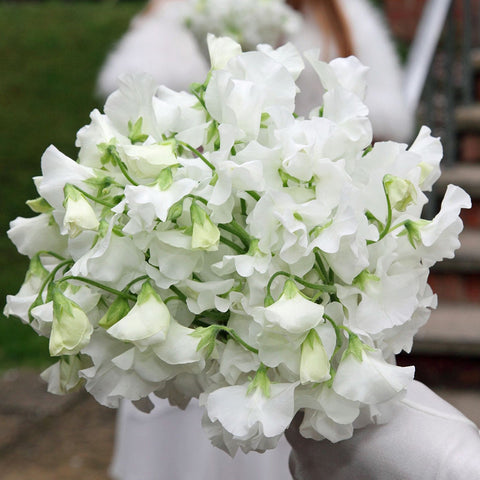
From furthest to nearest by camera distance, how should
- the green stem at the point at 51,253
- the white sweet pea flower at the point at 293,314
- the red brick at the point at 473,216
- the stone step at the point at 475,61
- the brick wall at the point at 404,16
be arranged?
the brick wall at the point at 404,16 < the stone step at the point at 475,61 < the red brick at the point at 473,216 < the green stem at the point at 51,253 < the white sweet pea flower at the point at 293,314

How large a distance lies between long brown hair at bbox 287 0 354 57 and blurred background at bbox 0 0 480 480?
0.71 meters

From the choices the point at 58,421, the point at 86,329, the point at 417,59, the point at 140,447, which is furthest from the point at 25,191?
the point at 86,329

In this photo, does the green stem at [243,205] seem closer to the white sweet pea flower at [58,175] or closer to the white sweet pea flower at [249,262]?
the white sweet pea flower at [249,262]

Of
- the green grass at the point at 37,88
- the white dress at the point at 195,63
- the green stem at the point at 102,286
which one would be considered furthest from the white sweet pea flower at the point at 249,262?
the green grass at the point at 37,88

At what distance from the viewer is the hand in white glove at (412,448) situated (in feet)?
3.62

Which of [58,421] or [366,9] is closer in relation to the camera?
[366,9]

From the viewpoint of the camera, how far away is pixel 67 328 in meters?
1.07

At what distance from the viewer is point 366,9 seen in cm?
361

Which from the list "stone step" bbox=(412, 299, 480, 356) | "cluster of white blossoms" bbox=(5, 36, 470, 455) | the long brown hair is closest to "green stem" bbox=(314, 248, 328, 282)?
"cluster of white blossoms" bbox=(5, 36, 470, 455)

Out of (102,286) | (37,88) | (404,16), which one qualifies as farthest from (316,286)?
(37,88)

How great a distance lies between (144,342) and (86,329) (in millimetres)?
71

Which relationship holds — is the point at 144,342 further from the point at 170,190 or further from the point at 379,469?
the point at 379,469

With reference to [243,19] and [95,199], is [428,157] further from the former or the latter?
[243,19]

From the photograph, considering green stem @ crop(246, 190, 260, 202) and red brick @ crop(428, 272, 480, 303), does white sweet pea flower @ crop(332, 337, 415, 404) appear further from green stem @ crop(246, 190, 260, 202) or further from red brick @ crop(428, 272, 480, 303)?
red brick @ crop(428, 272, 480, 303)
